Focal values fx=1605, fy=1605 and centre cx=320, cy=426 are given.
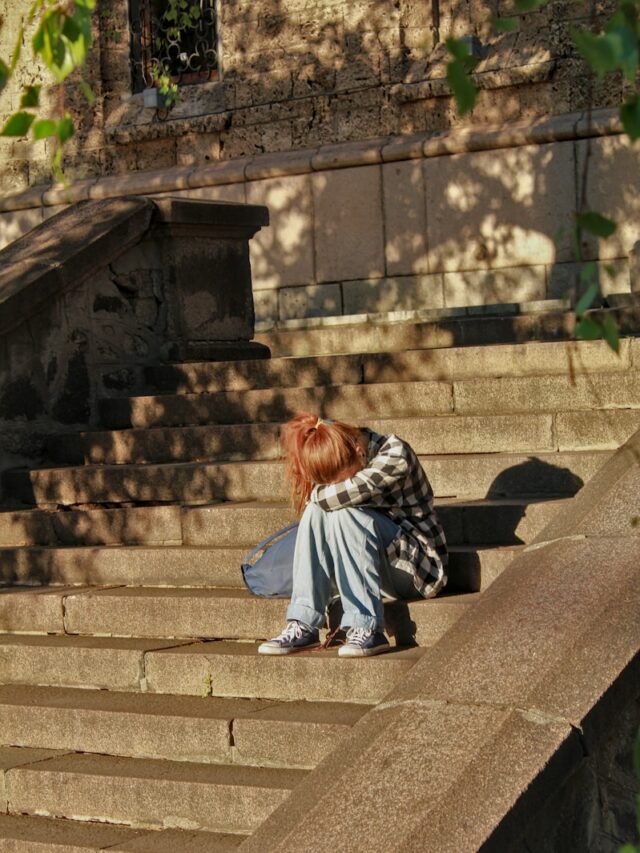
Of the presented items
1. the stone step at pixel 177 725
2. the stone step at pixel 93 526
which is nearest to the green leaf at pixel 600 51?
the stone step at pixel 177 725

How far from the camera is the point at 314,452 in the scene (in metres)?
5.86

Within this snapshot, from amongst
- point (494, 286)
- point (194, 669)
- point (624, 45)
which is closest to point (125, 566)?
point (194, 669)

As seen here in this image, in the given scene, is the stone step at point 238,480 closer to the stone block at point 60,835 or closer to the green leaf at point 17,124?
the stone block at point 60,835

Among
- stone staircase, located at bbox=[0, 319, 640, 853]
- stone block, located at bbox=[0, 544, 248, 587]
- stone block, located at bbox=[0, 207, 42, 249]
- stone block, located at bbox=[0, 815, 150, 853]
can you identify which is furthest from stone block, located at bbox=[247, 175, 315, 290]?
stone block, located at bbox=[0, 815, 150, 853]

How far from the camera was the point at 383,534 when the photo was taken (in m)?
5.81

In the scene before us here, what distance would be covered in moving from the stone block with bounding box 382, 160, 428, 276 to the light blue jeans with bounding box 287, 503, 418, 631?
7389mm

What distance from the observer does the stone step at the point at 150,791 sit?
5.11m

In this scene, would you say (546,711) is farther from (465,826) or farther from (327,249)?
(327,249)

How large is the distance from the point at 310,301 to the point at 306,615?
792 centimetres

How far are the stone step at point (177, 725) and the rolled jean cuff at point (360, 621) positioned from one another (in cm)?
27

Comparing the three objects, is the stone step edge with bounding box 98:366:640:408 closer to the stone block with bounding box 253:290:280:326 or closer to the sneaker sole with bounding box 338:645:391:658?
the sneaker sole with bounding box 338:645:391:658

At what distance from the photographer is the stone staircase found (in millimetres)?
5363

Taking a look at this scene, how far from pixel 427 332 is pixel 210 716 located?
13.7 ft

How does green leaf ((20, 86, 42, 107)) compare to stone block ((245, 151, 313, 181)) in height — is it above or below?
below
